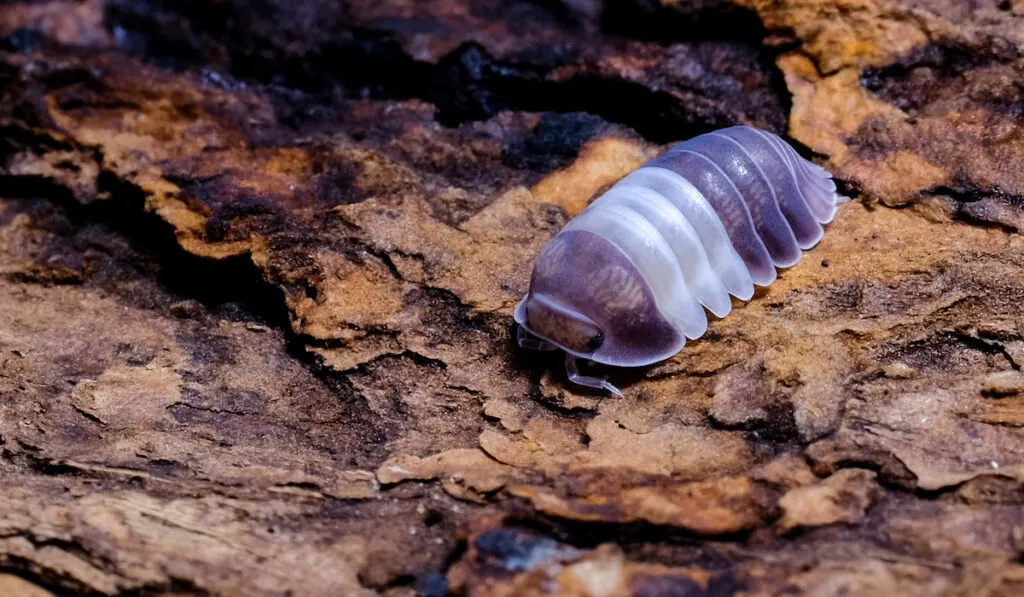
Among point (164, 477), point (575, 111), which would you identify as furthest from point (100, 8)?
point (164, 477)

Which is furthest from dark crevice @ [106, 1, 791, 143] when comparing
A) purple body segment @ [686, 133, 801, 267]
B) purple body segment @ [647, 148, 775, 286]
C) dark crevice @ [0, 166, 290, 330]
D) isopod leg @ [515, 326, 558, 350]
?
isopod leg @ [515, 326, 558, 350]

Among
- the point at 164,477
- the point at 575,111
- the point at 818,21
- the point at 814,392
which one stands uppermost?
the point at 818,21

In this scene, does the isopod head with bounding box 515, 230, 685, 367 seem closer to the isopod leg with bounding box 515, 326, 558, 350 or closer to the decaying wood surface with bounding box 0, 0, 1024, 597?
the isopod leg with bounding box 515, 326, 558, 350

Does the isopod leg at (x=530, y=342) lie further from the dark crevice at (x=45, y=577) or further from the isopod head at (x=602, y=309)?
the dark crevice at (x=45, y=577)

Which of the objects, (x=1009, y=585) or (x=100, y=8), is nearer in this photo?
(x=1009, y=585)

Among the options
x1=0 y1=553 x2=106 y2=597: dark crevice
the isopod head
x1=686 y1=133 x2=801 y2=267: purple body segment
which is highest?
x1=686 y1=133 x2=801 y2=267: purple body segment

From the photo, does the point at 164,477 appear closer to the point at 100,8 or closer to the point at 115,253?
the point at 115,253
